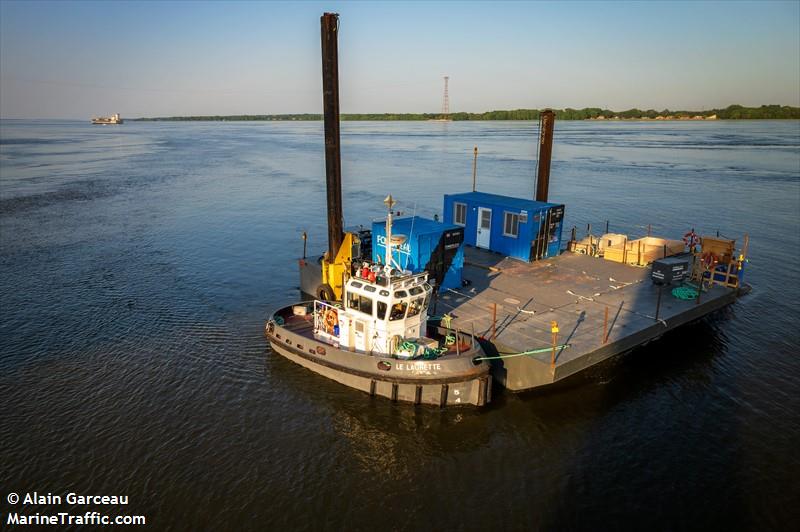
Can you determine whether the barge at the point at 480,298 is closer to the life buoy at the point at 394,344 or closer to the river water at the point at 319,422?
the life buoy at the point at 394,344

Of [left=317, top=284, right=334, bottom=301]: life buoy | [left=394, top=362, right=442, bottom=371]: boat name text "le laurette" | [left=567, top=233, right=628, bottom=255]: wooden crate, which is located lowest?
[left=394, top=362, right=442, bottom=371]: boat name text "le laurette"

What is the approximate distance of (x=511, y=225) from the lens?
26.7 metres

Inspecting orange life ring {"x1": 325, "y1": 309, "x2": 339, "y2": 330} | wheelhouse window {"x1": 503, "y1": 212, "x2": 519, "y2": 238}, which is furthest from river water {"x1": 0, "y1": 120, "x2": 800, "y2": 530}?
wheelhouse window {"x1": 503, "y1": 212, "x2": 519, "y2": 238}

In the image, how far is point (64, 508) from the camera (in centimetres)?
1258

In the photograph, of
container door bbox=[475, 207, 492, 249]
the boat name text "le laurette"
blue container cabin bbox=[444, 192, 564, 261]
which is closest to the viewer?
the boat name text "le laurette"

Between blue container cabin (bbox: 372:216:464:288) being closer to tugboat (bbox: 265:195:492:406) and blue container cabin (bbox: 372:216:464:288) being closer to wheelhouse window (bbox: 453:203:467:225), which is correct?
tugboat (bbox: 265:195:492:406)

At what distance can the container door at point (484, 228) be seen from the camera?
91.0 ft

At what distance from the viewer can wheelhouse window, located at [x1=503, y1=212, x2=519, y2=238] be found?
26.4 metres

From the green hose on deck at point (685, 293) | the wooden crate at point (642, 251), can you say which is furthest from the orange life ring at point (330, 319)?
the wooden crate at point (642, 251)

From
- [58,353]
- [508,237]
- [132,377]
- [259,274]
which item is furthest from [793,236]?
[58,353]

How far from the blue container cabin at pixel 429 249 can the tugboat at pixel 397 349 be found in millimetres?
3799

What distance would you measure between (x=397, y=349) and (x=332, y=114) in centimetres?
1058

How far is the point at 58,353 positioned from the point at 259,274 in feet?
39.4

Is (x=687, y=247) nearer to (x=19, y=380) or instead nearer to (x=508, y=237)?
(x=508, y=237)
